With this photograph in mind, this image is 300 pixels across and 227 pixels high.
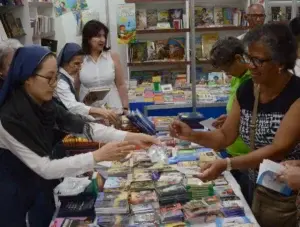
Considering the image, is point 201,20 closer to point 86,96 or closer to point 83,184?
point 86,96

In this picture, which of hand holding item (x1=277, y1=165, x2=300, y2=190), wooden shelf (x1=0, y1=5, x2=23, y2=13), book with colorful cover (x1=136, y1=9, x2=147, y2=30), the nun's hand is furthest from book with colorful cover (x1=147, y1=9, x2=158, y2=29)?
hand holding item (x1=277, y1=165, x2=300, y2=190)

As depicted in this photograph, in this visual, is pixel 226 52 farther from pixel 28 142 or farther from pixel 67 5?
pixel 67 5

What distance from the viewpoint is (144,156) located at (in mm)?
2711

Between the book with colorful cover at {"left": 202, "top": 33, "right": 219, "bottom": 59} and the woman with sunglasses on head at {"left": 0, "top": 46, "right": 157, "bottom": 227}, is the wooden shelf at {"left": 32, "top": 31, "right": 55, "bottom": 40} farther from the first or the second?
A: the woman with sunglasses on head at {"left": 0, "top": 46, "right": 157, "bottom": 227}

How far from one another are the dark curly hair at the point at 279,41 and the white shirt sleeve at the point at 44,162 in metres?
1.06

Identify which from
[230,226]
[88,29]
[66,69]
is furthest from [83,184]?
[88,29]

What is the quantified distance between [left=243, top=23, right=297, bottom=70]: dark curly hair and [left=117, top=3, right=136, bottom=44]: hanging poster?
3.90m

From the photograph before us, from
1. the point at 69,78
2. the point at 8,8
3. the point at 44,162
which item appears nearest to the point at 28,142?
the point at 44,162

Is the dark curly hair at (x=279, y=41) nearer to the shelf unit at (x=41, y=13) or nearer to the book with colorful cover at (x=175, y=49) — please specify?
the shelf unit at (x=41, y=13)

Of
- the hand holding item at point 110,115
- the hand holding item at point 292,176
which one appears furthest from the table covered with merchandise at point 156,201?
the hand holding item at point 110,115

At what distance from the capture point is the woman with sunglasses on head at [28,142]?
6.48ft

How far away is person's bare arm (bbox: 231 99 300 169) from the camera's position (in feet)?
6.32

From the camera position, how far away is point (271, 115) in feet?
6.68

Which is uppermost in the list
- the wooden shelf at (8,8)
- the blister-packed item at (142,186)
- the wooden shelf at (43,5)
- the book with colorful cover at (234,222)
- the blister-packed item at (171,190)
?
the wooden shelf at (43,5)
